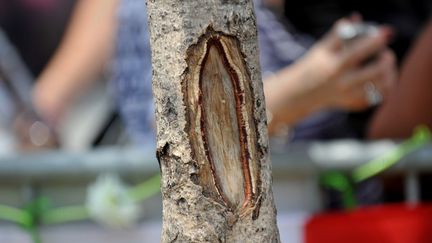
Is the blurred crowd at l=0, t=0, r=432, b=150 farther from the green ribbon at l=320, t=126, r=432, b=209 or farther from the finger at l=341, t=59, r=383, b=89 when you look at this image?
the green ribbon at l=320, t=126, r=432, b=209

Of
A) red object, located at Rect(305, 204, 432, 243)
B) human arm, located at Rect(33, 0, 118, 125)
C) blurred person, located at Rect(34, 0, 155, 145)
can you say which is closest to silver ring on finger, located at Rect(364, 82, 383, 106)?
red object, located at Rect(305, 204, 432, 243)

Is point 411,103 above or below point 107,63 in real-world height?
below

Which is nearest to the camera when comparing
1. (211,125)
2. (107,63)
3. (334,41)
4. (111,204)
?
(211,125)

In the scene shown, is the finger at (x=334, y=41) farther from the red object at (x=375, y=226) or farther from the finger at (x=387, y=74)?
the red object at (x=375, y=226)

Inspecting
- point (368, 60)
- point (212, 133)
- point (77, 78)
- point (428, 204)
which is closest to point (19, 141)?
point (77, 78)

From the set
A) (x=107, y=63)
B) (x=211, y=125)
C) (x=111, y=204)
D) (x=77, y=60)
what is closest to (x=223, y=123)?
(x=211, y=125)

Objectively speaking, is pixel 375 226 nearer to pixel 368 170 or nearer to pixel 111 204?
pixel 368 170
